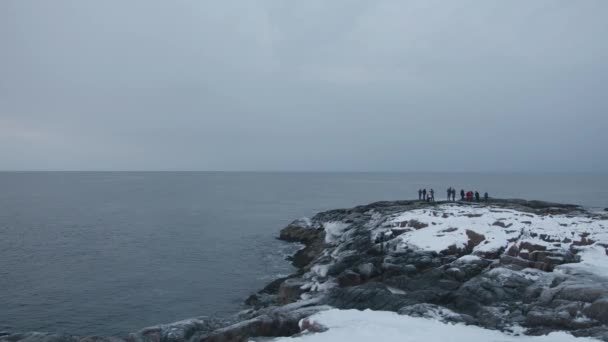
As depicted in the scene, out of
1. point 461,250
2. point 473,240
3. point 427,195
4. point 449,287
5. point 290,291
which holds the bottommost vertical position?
point 290,291

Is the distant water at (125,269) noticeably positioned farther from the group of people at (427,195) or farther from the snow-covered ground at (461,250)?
the group of people at (427,195)

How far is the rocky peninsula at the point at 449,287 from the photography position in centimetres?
1327

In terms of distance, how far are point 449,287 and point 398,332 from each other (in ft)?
23.0

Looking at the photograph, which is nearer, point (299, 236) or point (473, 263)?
point (473, 263)

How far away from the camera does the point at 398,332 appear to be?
1231 centimetres

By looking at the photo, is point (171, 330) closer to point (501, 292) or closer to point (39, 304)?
point (501, 292)

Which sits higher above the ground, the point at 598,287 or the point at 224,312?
the point at 598,287

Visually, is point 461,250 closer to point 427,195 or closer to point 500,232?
point 500,232

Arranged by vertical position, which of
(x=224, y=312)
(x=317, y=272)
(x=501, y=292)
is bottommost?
(x=224, y=312)

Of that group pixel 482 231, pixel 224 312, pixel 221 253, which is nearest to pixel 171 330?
pixel 224 312

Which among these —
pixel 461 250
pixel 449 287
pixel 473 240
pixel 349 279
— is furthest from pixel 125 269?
pixel 473 240

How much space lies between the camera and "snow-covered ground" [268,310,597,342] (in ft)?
39.0

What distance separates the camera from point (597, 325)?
12.4 m

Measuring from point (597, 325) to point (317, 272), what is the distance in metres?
15.8
